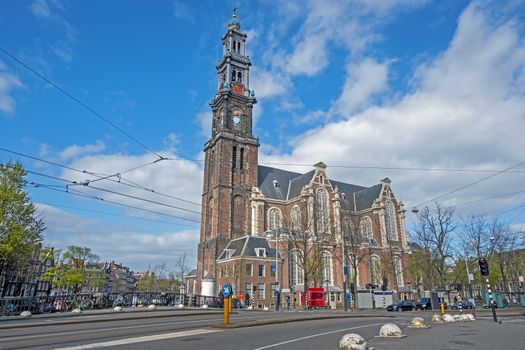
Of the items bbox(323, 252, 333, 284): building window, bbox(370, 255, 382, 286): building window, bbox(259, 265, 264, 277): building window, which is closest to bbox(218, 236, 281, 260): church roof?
bbox(259, 265, 264, 277): building window

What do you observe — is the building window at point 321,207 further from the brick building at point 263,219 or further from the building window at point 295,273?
the building window at point 295,273

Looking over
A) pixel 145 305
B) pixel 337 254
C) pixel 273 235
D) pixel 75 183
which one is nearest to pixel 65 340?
pixel 75 183

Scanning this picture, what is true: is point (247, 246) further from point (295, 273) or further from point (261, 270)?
point (295, 273)

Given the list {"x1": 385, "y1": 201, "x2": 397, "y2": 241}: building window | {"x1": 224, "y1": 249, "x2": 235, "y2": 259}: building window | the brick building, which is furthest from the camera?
{"x1": 385, "y1": 201, "x2": 397, "y2": 241}: building window

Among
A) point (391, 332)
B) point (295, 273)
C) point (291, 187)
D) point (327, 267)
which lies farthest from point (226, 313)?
point (291, 187)

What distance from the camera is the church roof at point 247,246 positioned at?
4959cm

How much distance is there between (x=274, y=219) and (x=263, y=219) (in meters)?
2.87

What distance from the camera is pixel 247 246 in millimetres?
50219

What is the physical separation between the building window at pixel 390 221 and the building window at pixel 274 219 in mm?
24084

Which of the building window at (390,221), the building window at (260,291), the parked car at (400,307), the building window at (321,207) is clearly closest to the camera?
the parked car at (400,307)

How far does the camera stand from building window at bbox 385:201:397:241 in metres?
71.7

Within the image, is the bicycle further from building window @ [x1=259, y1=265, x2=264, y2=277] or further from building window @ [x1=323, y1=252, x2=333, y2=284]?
building window @ [x1=323, y1=252, x2=333, y2=284]

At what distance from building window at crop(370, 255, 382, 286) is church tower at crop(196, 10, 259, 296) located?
2345 cm

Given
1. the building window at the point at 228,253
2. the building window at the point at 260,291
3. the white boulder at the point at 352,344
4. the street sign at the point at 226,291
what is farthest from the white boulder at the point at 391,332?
the building window at the point at 228,253
